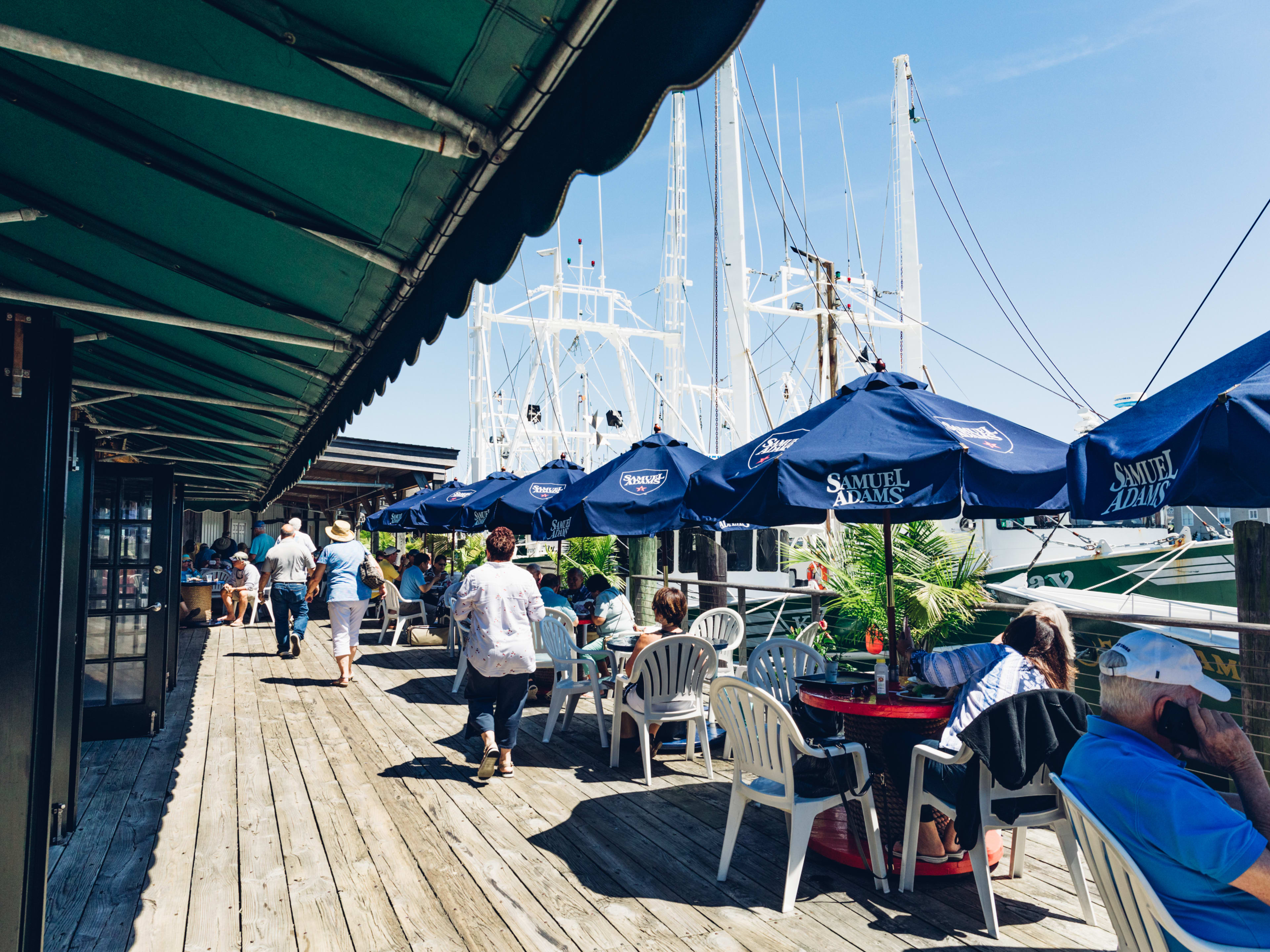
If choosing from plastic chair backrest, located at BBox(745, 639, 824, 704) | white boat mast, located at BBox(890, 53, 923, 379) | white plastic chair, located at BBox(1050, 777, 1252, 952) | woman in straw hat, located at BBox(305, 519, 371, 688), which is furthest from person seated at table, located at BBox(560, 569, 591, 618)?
white boat mast, located at BBox(890, 53, 923, 379)

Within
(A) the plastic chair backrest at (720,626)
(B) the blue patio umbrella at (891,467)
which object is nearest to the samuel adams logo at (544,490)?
(A) the plastic chair backrest at (720,626)

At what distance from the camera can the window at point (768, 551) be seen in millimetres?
17062

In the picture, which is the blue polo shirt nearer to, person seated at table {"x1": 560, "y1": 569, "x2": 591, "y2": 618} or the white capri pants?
person seated at table {"x1": 560, "y1": 569, "x2": 591, "y2": 618}

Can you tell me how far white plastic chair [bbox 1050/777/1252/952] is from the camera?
6.38ft

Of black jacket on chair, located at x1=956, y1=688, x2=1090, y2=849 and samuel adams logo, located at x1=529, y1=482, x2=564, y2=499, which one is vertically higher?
samuel adams logo, located at x1=529, y1=482, x2=564, y2=499

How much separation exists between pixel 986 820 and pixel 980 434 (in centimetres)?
165

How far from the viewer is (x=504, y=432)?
38.5 metres

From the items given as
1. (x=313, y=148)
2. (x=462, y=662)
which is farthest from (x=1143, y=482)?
(x=462, y=662)

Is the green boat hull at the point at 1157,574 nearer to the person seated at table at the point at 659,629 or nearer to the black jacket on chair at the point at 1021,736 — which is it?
the person seated at table at the point at 659,629

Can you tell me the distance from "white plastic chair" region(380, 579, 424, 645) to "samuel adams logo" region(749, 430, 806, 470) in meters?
8.34

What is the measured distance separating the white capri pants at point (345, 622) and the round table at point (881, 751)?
5611mm

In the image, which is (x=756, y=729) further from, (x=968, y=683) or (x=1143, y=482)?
(x=1143, y=482)

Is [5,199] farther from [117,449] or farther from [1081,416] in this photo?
[1081,416]

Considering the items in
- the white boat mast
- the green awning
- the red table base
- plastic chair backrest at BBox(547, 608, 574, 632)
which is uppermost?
the white boat mast
